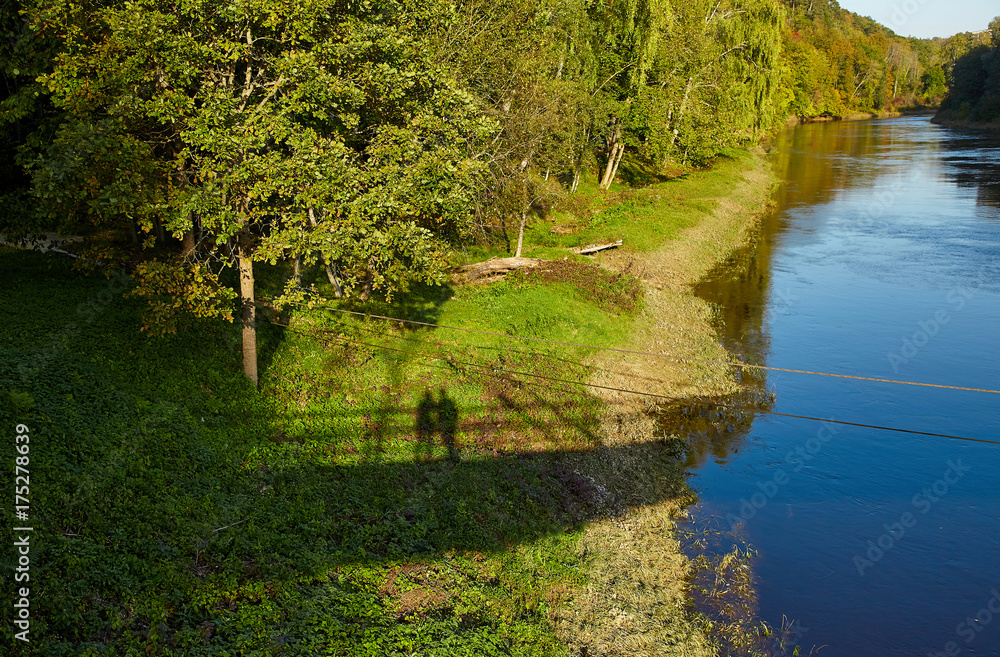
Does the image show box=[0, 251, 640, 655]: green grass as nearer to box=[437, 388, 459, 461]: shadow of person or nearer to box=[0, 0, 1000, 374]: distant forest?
box=[437, 388, 459, 461]: shadow of person

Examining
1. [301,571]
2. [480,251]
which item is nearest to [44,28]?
[301,571]

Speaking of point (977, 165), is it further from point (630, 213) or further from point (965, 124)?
point (965, 124)

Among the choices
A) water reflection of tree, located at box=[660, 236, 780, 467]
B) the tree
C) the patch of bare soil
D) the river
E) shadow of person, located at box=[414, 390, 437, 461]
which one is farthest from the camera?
water reflection of tree, located at box=[660, 236, 780, 467]

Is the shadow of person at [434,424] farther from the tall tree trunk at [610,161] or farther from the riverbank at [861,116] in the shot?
the riverbank at [861,116]

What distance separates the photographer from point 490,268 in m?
26.8

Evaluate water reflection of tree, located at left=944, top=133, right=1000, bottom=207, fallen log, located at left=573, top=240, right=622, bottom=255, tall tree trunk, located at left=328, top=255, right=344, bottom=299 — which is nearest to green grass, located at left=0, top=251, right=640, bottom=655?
tall tree trunk, located at left=328, top=255, right=344, bottom=299

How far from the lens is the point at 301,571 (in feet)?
37.6

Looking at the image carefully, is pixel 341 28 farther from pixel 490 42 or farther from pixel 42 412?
pixel 490 42

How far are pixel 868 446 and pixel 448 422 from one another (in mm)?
12404

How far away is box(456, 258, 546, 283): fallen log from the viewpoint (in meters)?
26.4

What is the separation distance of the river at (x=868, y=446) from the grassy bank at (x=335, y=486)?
2.22 metres

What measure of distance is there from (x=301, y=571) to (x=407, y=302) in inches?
488

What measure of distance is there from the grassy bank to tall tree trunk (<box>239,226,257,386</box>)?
489 millimetres

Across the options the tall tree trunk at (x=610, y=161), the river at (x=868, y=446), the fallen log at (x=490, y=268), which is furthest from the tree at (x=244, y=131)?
the tall tree trunk at (x=610, y=161)
